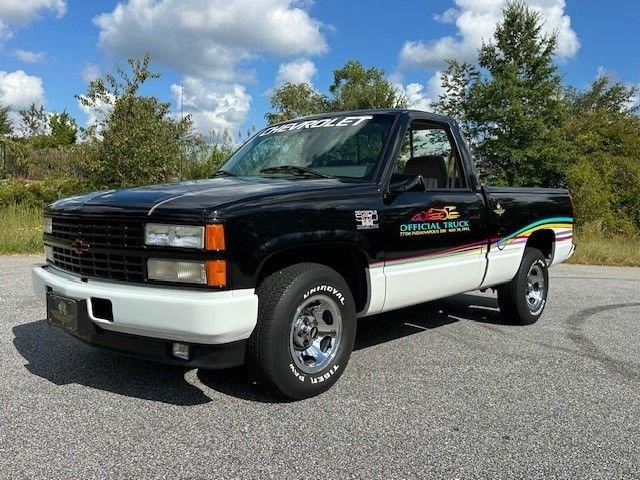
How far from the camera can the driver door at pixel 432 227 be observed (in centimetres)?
407

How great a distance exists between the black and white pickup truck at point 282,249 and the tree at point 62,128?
181 feet

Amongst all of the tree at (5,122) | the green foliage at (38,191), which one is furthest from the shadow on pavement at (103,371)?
the tree at (5,122)

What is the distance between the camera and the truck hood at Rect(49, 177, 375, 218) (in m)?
3.16

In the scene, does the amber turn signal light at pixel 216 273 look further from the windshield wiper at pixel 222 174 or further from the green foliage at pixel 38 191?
the green foliage at pixel 38 191

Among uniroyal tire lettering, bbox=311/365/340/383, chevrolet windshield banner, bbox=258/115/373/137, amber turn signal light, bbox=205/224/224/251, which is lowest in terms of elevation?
uniroyal tire lettering, bbox=311/365/340/383

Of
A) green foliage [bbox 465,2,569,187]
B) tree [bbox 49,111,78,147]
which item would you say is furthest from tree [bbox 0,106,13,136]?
green foliage [bbox 465,2,569,187]

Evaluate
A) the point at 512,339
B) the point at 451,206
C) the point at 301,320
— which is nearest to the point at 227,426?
the point at 301,320

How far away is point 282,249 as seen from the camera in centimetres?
332

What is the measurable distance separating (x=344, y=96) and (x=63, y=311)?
32315mm

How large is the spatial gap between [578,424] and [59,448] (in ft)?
9.05

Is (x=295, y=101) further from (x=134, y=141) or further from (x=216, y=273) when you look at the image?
(x=216, y=273)

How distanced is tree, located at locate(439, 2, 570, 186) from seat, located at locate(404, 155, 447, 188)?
76.3ft

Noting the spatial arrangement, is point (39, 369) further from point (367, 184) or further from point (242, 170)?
point (367, 184)

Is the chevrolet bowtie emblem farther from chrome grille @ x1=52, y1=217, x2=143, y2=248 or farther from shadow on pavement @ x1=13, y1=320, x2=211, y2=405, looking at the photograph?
shadow on pavement @ x1=13, y1=320, x2=211, y2=405
